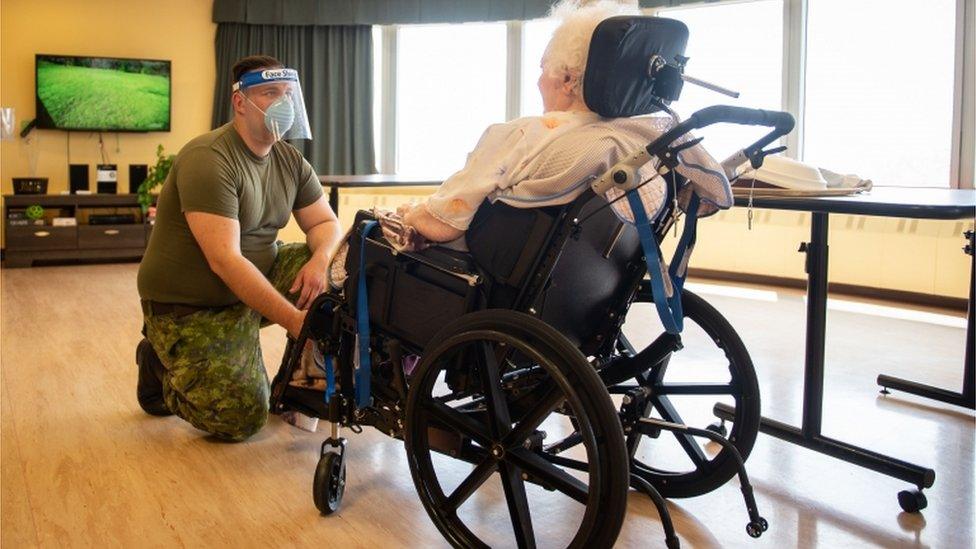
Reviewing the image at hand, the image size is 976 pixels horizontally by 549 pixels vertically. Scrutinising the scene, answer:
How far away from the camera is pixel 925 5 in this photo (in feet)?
16.0

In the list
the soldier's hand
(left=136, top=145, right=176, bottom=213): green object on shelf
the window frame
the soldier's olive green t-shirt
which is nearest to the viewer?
the soldier's hand

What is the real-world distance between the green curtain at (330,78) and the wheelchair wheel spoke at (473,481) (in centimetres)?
538

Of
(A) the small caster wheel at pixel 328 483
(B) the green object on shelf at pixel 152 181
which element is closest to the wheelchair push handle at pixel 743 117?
(A) the small caster wheel at pixel 328 483

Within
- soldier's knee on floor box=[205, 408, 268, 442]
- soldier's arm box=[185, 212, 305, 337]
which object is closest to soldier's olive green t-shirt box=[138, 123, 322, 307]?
soldier's arm box=[185, 212, 305, 337]

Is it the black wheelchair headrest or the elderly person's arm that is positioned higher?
the black wheelchair headrest

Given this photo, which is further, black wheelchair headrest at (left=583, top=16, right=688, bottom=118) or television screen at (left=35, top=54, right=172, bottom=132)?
television screen at (left=35, top=54, right=172, bottom=132)

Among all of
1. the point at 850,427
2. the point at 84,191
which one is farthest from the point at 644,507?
the point at 84,191

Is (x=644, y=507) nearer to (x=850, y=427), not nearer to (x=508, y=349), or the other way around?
(x=508, y=349)

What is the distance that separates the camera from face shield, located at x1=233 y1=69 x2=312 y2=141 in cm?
232

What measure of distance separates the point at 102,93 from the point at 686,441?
5909 mm

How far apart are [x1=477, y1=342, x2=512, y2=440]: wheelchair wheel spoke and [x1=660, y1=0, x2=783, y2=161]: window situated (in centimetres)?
428

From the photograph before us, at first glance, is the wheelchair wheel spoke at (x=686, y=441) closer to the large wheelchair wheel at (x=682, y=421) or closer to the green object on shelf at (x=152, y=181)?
the large wheelchair wheel at (x=682, y=421)

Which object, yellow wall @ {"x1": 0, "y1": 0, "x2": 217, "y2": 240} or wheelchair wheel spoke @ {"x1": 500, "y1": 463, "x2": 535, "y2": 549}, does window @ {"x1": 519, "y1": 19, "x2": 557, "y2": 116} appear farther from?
wheelchair wheel spoke @ {"x1": 500, "y1": 463, "x2": 535, "y2": 549}

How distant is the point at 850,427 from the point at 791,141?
330cm
